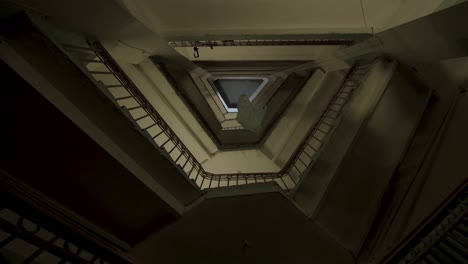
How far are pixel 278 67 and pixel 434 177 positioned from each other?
4.55m

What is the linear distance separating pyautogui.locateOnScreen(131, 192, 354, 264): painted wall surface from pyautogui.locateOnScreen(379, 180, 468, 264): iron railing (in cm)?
178

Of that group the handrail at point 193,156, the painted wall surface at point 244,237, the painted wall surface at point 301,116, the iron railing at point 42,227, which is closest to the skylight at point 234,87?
the painted wall surface at point 301,116

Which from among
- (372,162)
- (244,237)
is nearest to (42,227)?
(244,237)

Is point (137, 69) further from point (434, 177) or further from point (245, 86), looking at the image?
point (434, 177)

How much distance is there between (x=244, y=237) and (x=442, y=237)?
113 inches

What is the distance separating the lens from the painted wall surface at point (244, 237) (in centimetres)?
409

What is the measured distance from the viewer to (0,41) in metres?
2.28

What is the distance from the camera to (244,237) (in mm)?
4379

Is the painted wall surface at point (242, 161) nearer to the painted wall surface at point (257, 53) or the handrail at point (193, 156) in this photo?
the handrail at point (193, 156)

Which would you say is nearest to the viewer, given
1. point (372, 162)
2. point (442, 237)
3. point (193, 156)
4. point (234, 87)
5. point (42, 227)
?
point (42, 227)

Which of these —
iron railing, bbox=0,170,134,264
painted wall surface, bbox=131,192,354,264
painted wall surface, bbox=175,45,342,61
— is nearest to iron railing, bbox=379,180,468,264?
painted wall surface, bbox=131,192,354,264

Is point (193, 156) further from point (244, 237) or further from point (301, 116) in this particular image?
point (301, 116)

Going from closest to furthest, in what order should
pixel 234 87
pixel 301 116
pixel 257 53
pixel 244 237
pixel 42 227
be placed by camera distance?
pixel 42 227 → pixel 244 237 → pixel 257 53 → pixel 301 116 → pixel 234 87

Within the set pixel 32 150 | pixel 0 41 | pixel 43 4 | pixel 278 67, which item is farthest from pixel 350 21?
pixel 32 150
